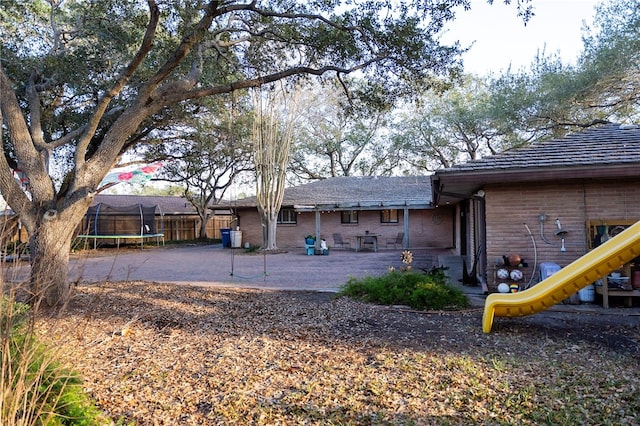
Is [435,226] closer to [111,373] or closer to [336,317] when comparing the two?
[336,317]

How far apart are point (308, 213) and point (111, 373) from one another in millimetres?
19011

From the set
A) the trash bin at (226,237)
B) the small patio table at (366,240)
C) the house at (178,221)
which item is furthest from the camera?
the house at (178,221)

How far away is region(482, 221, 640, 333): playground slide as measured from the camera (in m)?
5.10

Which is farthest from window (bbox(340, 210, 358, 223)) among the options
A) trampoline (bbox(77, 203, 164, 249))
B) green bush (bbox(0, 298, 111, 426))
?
green bush (bbox(0, 298, 111, 426))

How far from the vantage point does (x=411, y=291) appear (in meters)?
7.46

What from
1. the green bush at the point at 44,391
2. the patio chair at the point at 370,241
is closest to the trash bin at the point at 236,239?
the patio chair at the point at 370,241

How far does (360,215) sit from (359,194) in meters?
1.56

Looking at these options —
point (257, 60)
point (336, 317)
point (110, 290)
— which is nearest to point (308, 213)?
point (257, 60)

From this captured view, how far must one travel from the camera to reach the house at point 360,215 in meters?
21.1

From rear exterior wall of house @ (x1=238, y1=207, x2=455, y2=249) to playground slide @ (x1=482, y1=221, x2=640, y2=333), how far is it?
1600cm

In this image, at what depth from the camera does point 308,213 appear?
23094 mm

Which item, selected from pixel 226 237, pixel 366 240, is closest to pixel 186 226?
pixel 226 237

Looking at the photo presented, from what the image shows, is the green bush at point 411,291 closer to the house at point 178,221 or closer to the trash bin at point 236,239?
the trash bin at point 236,239

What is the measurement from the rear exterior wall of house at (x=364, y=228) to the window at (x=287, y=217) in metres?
0.18
